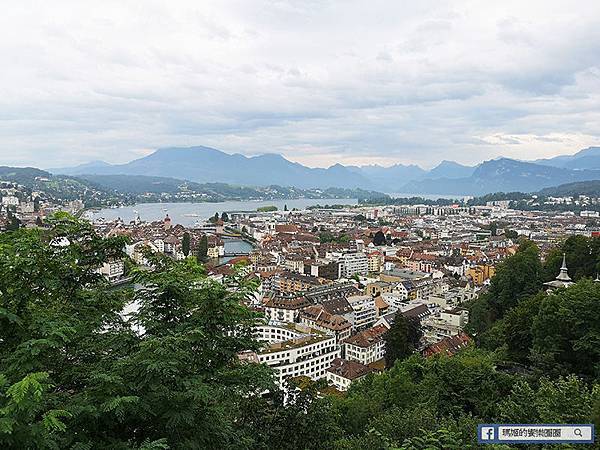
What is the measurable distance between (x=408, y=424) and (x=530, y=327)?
4537 millimetres

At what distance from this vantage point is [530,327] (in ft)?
25.9

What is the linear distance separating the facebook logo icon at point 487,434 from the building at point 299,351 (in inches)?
375

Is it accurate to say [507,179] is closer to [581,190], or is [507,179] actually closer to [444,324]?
[581,190]

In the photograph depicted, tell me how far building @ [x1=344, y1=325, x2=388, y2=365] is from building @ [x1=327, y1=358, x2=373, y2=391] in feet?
4.02

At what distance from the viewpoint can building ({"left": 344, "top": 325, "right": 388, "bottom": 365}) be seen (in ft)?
46.9

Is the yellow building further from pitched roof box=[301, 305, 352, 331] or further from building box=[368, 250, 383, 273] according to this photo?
pitched roof box=[301, 305, 352, 331]

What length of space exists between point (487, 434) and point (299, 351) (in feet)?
36.2

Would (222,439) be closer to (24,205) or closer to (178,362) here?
(178,362)

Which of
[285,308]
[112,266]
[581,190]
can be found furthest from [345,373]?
[581,190]

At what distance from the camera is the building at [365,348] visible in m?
14.3

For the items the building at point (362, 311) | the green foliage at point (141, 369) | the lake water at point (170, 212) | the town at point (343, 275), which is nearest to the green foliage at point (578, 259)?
the town at point (343, 275)

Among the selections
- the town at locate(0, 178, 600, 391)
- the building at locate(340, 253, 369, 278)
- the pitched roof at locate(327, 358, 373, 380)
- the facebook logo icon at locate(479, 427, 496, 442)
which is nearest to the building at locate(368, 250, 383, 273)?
the town at locate(0, 178, 600, 391)

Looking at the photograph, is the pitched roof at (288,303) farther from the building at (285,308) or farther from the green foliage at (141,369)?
the green foliage at (141,369)

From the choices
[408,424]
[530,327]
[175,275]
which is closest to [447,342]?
[530,327]
